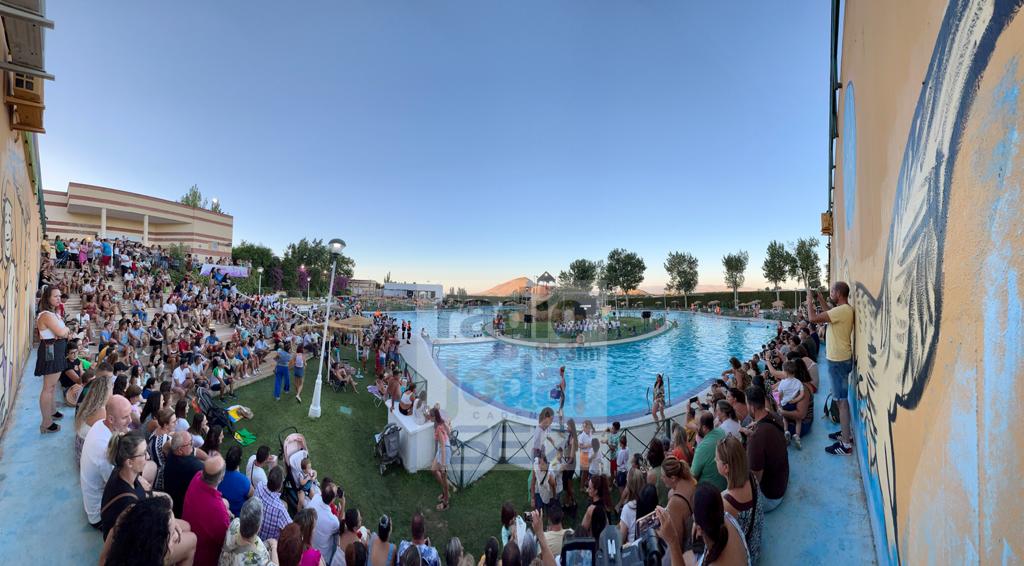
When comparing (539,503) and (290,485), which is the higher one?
(290,485)

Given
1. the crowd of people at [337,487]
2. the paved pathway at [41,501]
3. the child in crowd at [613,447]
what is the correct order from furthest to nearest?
the child in crowd at [613,447], the paved pathway at [41,501], the crowd of people at [337,487]

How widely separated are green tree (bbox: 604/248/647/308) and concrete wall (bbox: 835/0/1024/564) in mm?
58767

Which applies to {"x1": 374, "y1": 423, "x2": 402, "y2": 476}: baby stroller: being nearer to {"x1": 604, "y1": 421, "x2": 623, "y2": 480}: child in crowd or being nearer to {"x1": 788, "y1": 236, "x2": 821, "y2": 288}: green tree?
{"x1": 604, "y1": 421, "x2": 623, "y2": 480}: child in crowd

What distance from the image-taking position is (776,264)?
4944cm

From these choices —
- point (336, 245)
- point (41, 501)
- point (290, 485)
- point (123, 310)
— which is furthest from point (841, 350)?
point (123, 310)

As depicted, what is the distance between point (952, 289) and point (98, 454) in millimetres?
5798

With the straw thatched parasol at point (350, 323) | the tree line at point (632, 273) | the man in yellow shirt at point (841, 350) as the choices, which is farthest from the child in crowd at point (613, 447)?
the tree line at point (632, 273)

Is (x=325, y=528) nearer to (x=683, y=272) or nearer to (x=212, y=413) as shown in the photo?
(x=212, y=413)

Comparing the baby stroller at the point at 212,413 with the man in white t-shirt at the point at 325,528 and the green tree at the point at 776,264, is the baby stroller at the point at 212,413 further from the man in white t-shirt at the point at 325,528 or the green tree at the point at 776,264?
the green tree at the point at 776,264

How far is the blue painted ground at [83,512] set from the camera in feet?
11.6

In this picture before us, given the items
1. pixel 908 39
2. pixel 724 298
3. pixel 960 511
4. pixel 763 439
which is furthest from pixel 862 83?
pixel 724 298

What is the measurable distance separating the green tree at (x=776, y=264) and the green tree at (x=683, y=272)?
1100cm

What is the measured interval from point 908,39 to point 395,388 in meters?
11.2

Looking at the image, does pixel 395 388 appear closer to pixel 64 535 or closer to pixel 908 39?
pixel 64 535
